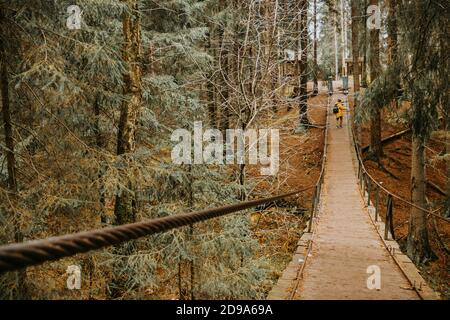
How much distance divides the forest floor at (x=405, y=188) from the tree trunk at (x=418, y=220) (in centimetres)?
53

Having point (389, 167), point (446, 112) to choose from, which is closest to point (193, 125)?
point (446, 112)

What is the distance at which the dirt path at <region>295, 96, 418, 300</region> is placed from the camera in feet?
17.9

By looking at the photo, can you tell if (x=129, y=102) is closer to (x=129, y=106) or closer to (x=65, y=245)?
(x=129, y=106)

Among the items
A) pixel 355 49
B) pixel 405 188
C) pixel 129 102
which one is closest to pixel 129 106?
pixel 129 102

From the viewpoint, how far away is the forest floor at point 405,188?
13720mm

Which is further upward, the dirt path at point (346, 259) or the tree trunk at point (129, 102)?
the tree trunk at point (129, 102)

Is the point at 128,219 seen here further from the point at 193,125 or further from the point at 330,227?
the point at 330,227

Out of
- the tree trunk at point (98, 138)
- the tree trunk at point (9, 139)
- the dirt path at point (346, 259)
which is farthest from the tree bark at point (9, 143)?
the dirt path at point (346, 259)

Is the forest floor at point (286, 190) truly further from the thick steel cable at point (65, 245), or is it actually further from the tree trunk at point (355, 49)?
the thick steel cable at point (65, 245)

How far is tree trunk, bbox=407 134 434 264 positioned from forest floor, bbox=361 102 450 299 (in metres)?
0.53

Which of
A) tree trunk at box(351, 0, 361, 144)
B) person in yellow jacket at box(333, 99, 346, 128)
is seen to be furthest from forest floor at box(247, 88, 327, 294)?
tree trunk at box(351, 0, 361, 144)

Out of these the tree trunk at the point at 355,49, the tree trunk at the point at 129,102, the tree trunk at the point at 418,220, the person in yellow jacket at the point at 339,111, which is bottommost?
the tree trunk at the point at 418,220

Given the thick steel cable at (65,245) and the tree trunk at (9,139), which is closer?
the thick steel cable at (65,245)
